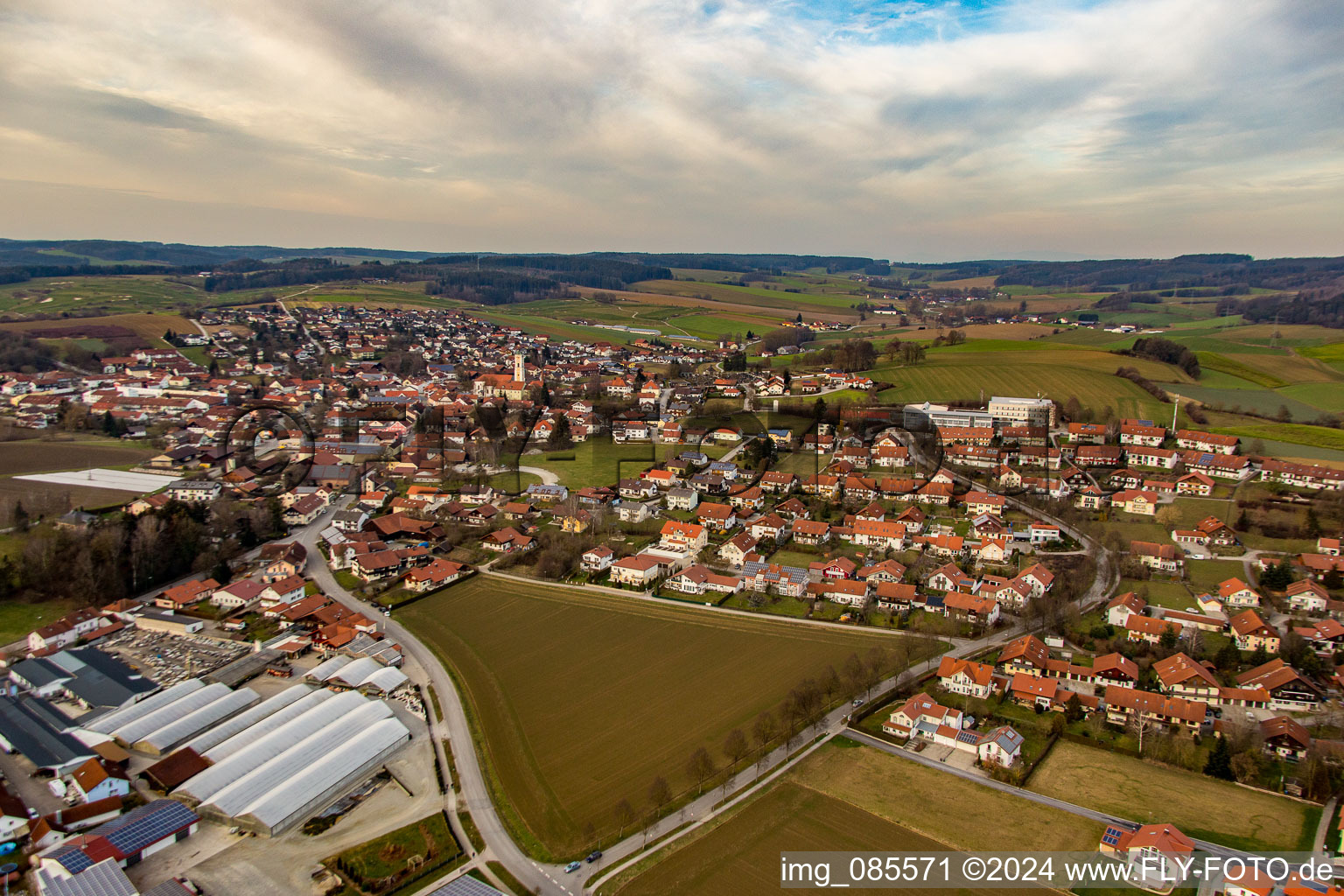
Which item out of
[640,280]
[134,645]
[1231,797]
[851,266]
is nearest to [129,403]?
[134,645]

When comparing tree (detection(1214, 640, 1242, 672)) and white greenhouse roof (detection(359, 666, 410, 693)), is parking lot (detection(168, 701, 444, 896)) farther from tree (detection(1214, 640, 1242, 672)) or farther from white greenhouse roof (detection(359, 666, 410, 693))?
tree (detection(1214, 640, 1242, 672))

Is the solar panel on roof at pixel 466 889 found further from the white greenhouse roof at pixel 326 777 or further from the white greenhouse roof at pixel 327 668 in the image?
the white greenhouse roof at pixel 327 668

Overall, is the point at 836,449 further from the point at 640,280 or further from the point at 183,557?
the point at 640,280

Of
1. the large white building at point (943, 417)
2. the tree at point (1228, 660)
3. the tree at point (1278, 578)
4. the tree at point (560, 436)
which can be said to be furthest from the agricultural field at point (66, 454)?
the tree at point (1278, 578)

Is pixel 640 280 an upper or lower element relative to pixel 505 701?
upper

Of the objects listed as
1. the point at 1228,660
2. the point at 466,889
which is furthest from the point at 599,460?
the point at 466,889

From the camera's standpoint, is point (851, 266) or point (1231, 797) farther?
point (851, 266)

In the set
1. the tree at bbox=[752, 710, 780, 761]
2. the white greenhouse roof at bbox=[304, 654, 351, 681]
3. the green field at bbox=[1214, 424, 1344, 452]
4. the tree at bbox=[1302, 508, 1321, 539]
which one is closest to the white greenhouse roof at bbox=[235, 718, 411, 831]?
the white greenhouse roof at bbox=[304, 654, 351, 681]
